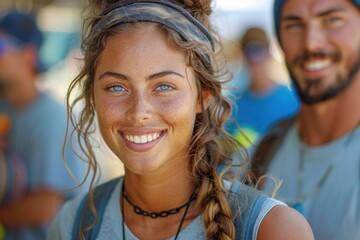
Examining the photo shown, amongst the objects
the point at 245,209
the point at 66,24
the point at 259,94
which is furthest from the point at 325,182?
the point at 66,24

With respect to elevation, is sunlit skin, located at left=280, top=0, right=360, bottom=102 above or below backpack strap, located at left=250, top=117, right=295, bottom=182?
above

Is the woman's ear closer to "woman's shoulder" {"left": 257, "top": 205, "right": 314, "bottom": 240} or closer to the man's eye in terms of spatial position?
"woman's shoulder" {"left": 257, "top": 205, "right": 314, "bottom": 240}

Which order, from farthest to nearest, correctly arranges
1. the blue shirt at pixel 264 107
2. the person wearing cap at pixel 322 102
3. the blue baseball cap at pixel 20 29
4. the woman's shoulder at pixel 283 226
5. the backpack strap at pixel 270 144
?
the blue shirt at pixel 264 107 → the blue baseball cap at pixel 20 29 → the backpack strap at pixel 270 144 → the person wearing cap at pixel 322 102 → the woman's shoulder at pixel 283 226

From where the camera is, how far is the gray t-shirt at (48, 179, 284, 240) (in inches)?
66.1

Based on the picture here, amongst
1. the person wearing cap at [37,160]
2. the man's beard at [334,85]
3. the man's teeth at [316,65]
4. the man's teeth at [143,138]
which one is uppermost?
the man's teeth at [316,65]

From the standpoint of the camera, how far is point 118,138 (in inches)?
68.4

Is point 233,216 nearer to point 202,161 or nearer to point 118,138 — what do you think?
point 202,161

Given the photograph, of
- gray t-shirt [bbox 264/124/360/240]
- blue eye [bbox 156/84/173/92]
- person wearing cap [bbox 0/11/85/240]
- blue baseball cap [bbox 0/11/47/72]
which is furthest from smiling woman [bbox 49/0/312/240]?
blue baseball cap [bbox 0/11/47/72]

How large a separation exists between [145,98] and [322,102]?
1073mm

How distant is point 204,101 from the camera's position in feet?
6.00

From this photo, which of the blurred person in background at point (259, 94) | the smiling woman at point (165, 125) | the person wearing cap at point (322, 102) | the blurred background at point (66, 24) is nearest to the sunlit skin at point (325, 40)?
the person wearing cap at point (322, 102)

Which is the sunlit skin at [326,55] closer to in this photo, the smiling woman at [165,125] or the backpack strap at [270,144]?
the backpack strap at [270,144]

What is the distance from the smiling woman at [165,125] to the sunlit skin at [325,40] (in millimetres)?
703

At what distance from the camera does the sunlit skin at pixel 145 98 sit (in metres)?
1.68
